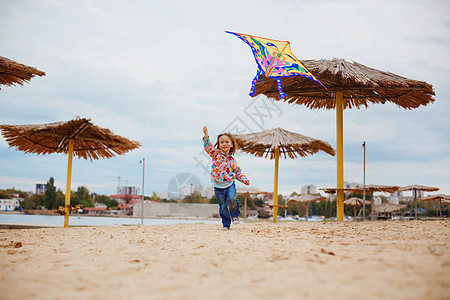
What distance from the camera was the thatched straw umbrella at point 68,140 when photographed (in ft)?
26.9

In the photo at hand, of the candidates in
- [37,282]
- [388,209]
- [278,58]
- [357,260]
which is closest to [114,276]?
[37,282]

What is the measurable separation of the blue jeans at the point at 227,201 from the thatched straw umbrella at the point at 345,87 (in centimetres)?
268

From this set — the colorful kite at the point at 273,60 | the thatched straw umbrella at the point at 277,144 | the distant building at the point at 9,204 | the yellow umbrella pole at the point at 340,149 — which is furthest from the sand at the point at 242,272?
the distant building at the point at 9,204

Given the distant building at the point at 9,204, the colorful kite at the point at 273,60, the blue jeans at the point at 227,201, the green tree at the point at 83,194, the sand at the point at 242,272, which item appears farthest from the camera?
the distant building at the point at 9,204

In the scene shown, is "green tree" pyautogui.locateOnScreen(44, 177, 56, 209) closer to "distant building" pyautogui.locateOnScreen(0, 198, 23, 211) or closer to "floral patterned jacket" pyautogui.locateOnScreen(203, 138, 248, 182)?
"distant building" pyautogui.locateOnScreen(0, 198, 23, 211)

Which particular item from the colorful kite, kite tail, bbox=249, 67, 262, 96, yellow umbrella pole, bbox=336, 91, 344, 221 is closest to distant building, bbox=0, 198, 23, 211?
kite tail, bbox=249, 67, 262, 96

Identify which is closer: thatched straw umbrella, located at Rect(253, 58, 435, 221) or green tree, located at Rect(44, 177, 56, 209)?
thatched straw umbrella, located at Rect(253, 58, 435, 221)

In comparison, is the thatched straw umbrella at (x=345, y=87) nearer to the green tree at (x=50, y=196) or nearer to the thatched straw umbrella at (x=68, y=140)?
the thatched straw umbrella at (x=68, y=140)

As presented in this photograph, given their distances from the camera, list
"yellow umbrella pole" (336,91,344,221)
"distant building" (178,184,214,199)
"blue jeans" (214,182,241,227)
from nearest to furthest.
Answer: "blue jeans" (214,182,241,227), "yellow umbrella pole" (336,91,344,221), "distant building" (178,184,214,199)

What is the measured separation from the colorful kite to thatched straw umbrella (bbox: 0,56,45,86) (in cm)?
386

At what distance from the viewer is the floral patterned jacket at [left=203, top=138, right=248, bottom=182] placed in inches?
Result: 216

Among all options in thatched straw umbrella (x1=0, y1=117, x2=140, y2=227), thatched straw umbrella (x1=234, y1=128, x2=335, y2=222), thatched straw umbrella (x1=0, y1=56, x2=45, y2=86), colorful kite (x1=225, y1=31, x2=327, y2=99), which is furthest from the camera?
thatched straw umbrella (x1=234, y1=128, x2=335, y2=222)

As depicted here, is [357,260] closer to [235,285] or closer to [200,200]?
[235,285]

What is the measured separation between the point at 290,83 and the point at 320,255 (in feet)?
18.4
